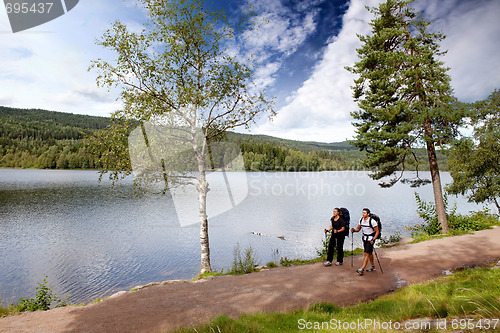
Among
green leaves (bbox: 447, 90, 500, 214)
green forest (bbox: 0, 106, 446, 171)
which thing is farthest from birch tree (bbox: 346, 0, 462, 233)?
green forest (bbox: 0, 106, 446, 171)

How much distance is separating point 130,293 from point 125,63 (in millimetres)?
11045

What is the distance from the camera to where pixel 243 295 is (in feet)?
26.1

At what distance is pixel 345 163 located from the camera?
182250mm

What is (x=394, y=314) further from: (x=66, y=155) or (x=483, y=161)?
(x=66, y=155)

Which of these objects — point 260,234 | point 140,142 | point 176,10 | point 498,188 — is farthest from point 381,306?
point 498,188

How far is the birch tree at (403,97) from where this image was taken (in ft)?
47.1

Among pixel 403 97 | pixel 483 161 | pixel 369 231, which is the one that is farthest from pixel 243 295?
pixel 483 161

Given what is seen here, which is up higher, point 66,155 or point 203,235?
point 66,155

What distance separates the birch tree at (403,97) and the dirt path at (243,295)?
6.07 metres

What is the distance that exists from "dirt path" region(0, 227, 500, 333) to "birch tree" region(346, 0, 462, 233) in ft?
19.9

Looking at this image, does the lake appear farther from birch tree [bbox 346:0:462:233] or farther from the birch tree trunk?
birch tree [bbox 346:0:462:233]

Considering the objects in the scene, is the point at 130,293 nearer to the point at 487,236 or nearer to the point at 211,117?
the point at 211,117

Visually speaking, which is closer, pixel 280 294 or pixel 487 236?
pixel 280 294

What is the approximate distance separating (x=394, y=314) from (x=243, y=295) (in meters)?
4.19
